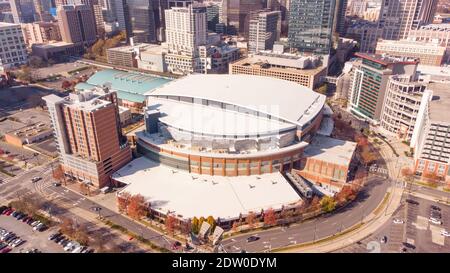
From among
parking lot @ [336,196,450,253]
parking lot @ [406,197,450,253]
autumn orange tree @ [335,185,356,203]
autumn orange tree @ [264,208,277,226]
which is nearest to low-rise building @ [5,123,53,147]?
autumn orange tree @ [264,208,277,226]

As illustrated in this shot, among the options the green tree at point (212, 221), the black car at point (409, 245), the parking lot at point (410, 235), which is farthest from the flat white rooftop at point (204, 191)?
the black car at point (409, 245)

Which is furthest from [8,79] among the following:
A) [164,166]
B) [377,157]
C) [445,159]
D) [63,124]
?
[445,159]

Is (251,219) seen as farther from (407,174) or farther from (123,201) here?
(407,174)

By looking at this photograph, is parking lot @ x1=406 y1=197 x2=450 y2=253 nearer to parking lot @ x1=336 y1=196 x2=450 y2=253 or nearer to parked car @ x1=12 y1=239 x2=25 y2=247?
parking lot @ x1=336 y1=196 x2=450 y2=253

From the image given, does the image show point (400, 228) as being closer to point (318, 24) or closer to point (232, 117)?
point (232, 117)

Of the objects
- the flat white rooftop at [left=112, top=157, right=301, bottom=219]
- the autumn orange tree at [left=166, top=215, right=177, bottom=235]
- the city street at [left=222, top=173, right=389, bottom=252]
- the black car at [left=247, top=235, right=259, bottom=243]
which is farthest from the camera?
the flat white rooftop at [left=112, top=157, right=301, bottom=219]
